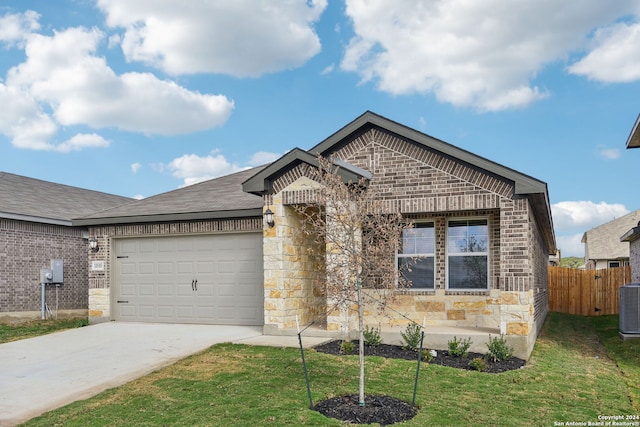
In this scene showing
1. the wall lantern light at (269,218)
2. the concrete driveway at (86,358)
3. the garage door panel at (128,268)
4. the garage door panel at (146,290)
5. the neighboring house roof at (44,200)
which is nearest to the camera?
the concrete driveway at (86,358)

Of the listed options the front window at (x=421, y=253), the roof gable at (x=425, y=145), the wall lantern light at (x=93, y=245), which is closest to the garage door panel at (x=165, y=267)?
the wall lantern light at (x=93, y=245)

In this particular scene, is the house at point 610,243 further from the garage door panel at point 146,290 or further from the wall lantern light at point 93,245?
the wall lantern light at point 93,245

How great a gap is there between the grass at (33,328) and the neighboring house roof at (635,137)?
1441cm

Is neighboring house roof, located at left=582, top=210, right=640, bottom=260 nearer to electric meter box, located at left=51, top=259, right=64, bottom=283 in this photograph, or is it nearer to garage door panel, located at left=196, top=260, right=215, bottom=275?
garage door panel, located at left=196, top=260, right=215, bottom=275

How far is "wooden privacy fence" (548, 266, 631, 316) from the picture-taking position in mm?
22516

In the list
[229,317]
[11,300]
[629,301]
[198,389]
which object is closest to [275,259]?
[229,317]

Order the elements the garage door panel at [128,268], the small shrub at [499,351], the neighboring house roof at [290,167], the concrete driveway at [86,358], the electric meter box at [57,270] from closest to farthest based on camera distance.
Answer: the concrete driveway at [86,358], the small shrub at [499,351], the neighboring house roof at [290,167], the garage door panel at [128,268], the electric meter box at [57,270]

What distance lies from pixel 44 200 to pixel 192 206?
25.5ft

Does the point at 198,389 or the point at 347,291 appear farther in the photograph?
the point at 198,389

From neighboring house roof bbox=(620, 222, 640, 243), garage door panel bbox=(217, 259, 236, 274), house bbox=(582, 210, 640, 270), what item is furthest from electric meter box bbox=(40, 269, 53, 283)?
house bbox=(582, 210, 640, 270)

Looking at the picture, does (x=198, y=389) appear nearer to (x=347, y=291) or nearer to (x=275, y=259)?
(x=347, y=291)

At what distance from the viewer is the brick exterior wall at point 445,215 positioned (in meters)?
10.6

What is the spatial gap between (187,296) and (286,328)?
12.1 feet

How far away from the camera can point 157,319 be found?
15.0 metres
